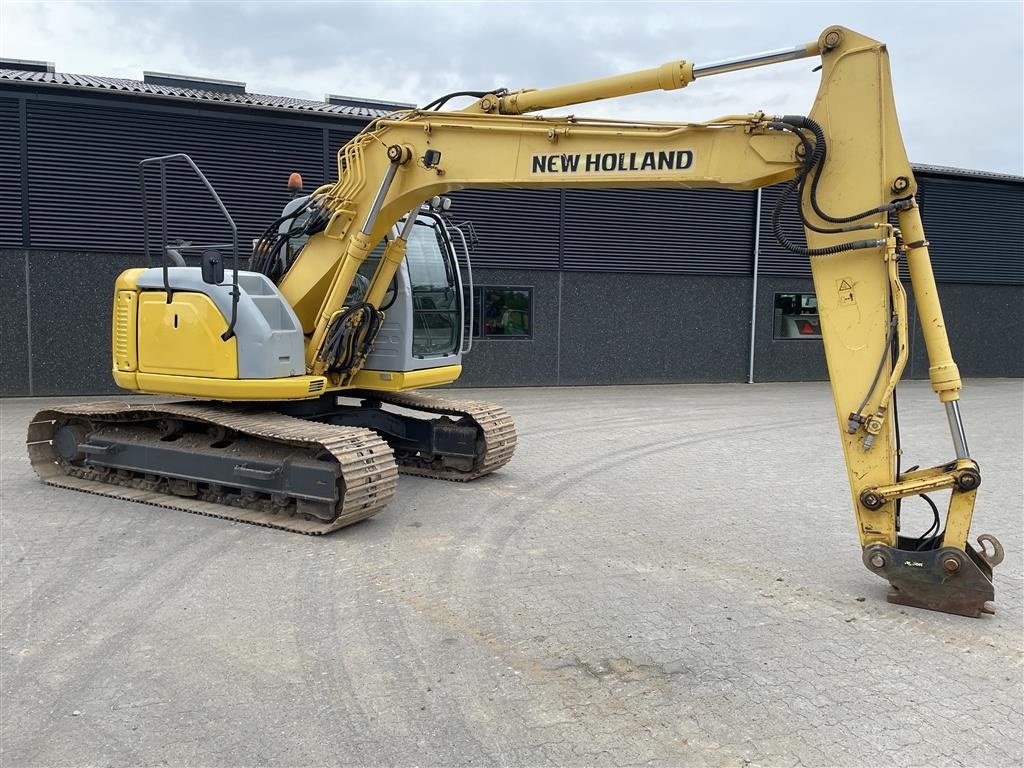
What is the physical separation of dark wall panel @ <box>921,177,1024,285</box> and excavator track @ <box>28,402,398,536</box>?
704 inches

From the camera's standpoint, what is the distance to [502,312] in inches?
639

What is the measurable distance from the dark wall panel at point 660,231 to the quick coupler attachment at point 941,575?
12261mm

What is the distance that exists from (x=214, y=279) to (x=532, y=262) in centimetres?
1035

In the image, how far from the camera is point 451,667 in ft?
13.5

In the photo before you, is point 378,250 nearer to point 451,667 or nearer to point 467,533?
point 467,533

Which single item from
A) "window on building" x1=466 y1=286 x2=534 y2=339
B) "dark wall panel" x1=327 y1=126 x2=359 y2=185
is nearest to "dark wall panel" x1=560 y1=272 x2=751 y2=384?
"window on building" x1=466 y1=286 x2=534 y2=339

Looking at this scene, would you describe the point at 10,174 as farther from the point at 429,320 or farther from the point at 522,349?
the point at 522,349

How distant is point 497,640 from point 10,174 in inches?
501

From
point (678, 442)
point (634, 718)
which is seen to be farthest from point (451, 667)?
point (678, 442)

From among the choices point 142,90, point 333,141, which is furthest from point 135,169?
point 333,141

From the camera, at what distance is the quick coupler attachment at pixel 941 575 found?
4758mm

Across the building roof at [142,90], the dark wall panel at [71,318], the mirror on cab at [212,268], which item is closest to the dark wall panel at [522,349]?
the building roof at [142,90]

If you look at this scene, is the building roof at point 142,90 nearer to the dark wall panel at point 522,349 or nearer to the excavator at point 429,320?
the dark wall panel at point 522,349

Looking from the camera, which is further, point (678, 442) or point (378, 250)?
point (678, 442)
